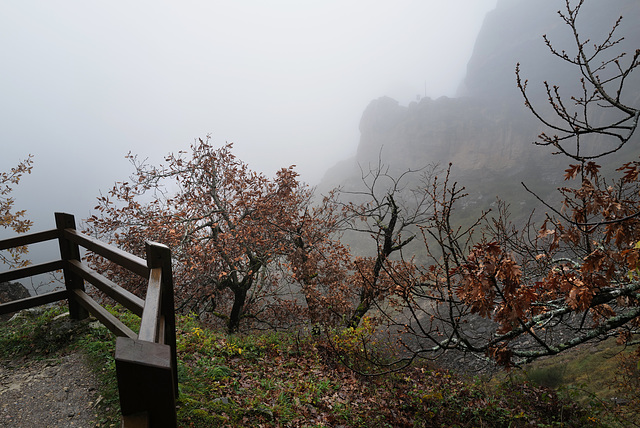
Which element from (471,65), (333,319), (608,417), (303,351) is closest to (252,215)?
(333,319)

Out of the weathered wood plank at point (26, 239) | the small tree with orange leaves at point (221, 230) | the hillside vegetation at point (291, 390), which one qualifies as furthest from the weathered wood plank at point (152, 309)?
the small tree with orange leaves at point (221, 230)

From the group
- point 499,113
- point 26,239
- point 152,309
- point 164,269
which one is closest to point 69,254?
point 26,239

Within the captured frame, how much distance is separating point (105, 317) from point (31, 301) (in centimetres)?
191

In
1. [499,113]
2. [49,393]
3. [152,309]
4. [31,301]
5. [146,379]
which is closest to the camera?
[146,379]

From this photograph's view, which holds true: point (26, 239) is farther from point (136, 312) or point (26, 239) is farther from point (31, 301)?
point (136, 312)

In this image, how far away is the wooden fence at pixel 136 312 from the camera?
156cm

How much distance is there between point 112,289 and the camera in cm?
372

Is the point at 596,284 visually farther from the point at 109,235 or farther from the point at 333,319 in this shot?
the point at 109,235

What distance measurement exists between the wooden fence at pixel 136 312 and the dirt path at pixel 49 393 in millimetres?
750

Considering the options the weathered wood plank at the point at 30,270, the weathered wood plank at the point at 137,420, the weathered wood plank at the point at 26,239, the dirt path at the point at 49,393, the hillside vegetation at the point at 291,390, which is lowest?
the hillside vegetation at the point at 291,390

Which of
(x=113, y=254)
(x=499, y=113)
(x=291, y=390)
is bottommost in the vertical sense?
(x=291, y=390)

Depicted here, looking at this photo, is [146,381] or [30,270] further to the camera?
[30,270]

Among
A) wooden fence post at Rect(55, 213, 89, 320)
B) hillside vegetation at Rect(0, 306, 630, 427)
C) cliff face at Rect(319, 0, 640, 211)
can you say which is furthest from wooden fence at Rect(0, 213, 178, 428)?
cliff face at Rect(319, 0, 640, 211)

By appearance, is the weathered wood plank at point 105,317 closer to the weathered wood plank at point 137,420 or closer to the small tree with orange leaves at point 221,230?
the weathered wood plank at point 137,420
